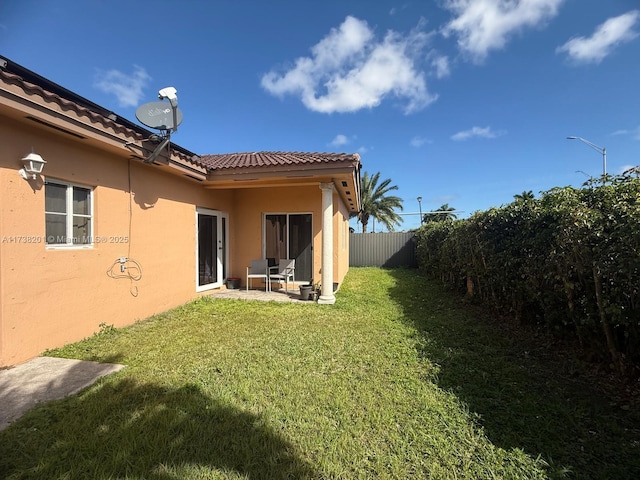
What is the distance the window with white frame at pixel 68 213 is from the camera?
4.20m

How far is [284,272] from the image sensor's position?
870 centimetres

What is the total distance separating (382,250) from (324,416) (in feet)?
54.2

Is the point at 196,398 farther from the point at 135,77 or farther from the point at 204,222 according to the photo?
the point at 135,77

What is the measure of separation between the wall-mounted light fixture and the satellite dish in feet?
6.87

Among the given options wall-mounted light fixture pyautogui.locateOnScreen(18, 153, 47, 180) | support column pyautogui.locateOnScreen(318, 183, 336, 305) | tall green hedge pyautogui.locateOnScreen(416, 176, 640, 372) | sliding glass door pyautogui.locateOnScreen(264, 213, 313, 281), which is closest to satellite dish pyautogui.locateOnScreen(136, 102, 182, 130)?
wall-mounted light fixture pyautogui.locateOnScreen(18, 153, 47, 180)

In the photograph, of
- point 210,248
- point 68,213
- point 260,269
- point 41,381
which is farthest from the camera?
point 260,269

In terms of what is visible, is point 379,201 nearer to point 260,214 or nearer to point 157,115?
point 260,214

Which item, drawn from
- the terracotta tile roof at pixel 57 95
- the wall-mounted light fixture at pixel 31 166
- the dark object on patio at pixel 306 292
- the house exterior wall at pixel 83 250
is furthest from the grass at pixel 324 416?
the terracotta tile roof at pixel 57 95

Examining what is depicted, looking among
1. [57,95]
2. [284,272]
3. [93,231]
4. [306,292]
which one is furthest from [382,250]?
[57,95]

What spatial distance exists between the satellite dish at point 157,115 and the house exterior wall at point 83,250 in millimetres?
860

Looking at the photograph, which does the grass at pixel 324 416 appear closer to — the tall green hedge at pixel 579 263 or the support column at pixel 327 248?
the tall green hedge at pixel 579 263

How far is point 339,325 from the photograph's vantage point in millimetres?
5508

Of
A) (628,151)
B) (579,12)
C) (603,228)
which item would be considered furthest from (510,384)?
(628,151)

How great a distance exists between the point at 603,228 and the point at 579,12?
5867mm
